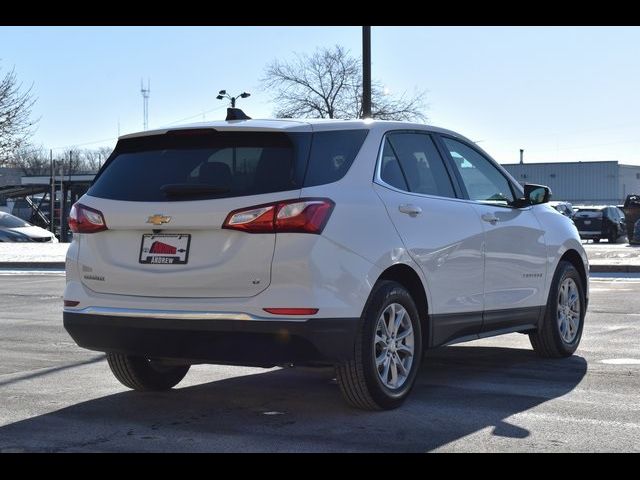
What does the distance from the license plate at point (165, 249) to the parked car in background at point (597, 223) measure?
35961 mm

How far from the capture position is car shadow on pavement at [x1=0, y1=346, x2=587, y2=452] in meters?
5.51

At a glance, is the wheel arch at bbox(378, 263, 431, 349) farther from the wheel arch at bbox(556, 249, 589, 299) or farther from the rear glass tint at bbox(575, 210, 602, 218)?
the rear glass tint at bbox(575, 210, 602, 218)

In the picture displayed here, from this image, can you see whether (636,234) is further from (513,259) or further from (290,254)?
(290,254)

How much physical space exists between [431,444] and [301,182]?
1600 mm

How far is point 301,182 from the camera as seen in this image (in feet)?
19.4

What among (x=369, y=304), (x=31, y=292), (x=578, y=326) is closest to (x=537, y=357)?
(x=578, y=326)

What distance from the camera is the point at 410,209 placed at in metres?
6.57

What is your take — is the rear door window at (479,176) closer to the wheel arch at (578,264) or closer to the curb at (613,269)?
the wheel arch at (578,264)

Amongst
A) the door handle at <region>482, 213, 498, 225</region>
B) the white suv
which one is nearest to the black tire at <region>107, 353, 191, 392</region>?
the white suv

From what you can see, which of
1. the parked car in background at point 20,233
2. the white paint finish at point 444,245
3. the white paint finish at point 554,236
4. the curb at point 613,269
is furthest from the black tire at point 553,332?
Answer: the parked car in background at point 20,233

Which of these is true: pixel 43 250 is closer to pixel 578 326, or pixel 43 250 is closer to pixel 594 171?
pixel 578 326

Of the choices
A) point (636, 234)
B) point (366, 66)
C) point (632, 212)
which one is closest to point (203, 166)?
point (366, 66)
